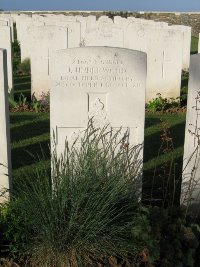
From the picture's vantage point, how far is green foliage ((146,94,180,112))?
27.6ft

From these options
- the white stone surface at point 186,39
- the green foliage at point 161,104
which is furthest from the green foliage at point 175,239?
the white stone surface at point 186,39

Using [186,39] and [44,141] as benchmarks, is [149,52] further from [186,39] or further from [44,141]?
[44,141]

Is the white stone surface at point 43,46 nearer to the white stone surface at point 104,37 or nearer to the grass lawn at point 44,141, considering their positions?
the grass lawn at point 44,141

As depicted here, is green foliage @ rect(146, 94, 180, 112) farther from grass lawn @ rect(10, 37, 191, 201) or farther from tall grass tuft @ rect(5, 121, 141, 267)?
tall grass tuft @ rect(5, 121, 141, 267)

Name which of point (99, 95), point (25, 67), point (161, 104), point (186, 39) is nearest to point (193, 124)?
point (99, 95)

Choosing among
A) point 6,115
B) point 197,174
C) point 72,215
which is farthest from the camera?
point 197,174

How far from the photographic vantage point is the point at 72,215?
3.06 m

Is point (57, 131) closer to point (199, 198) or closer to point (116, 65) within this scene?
point (116, 65)

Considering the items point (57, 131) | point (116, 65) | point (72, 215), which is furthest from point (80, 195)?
point (116, 65)

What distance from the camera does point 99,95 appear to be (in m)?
4.00

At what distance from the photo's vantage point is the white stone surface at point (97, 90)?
3891 mm

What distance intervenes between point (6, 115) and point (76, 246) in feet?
4.52

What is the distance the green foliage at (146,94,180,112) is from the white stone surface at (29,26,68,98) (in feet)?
6.66

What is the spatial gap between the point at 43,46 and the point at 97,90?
4750 mm
